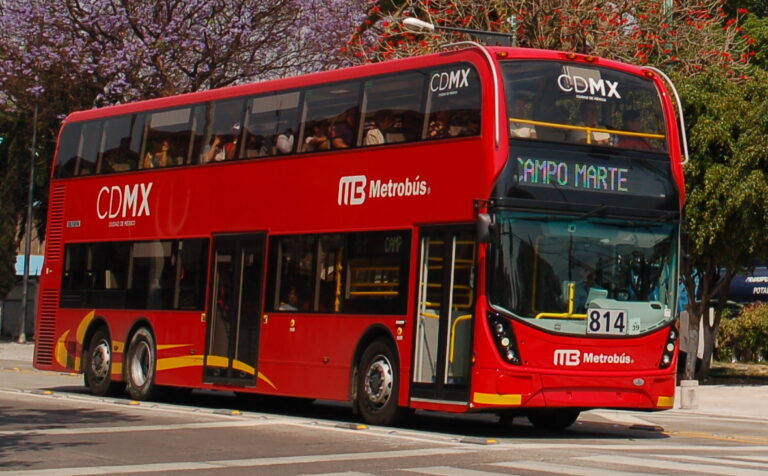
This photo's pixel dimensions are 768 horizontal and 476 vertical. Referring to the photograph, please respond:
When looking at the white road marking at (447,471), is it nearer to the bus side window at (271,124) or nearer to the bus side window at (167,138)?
the bus side window at (271,124)

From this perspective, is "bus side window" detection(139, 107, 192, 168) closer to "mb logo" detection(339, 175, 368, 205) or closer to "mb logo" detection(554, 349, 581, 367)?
"mb logo" detection(339, 175, 368, 205)

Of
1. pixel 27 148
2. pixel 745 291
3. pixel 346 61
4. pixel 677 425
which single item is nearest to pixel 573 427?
pixel 677 425

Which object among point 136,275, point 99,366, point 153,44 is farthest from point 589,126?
point 153,44

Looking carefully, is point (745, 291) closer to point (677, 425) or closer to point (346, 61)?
point (346, 61)

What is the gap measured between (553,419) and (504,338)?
2.87m

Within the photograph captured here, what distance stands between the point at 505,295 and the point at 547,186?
4.27ft

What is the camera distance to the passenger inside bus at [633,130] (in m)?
16.7

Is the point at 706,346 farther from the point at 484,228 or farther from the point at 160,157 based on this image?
the point at 484,228

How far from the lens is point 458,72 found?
1656 centimetres

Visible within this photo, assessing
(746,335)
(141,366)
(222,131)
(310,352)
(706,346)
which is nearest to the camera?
(310,352)

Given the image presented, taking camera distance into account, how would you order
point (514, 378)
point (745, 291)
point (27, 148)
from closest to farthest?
point (514, 378) → point (27, 148) → point (745, 291)

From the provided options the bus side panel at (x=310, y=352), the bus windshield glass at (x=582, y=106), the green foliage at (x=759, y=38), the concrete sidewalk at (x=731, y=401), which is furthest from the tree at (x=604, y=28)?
the bus windshield glass at (x=582, y=106)

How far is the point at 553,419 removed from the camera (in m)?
18.2

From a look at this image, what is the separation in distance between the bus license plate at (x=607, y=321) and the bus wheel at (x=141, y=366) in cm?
827
